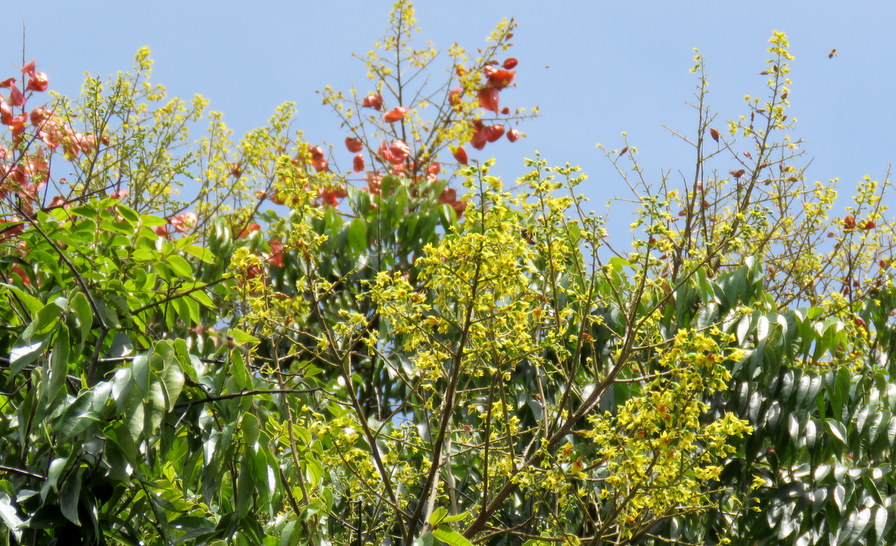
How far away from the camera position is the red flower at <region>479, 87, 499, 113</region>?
14.9 ft

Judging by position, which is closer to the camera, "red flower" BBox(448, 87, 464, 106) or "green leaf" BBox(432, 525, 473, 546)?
"green leaf" BBox(432, 525, 473, 546)

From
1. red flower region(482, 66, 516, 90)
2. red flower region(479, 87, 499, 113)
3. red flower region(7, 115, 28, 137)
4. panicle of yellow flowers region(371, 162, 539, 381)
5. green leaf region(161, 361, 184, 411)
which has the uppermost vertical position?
red flower region(482, 66, 516, 90)

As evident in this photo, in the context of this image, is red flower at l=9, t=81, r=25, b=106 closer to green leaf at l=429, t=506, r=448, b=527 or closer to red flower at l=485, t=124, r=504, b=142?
red flower at l=485, t=124, r=504, b=142

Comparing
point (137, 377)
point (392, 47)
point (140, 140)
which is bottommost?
point (137, 377)

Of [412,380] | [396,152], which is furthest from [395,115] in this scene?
[412,380]

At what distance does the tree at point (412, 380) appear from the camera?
2.04 metres

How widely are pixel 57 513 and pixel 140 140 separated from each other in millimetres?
1805

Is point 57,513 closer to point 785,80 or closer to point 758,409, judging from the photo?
point 758,409

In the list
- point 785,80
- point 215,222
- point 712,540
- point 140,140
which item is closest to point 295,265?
point 215,222

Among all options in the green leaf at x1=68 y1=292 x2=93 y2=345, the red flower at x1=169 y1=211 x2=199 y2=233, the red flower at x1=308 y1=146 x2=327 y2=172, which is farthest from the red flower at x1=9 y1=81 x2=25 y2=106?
the green leaf at x1=68 y1=292 x2=93 y2=345

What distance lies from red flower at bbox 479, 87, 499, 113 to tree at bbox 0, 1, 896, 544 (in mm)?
571

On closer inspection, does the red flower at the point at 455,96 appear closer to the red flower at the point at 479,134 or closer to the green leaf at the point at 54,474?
the red flower at the point at 479,134

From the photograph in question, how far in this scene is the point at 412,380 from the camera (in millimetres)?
3656

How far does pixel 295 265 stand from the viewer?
3.63 meters
